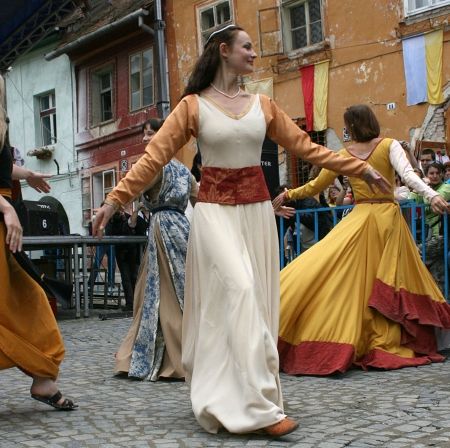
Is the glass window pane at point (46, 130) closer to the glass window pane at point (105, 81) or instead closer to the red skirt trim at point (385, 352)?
the glass window pane at point (105, 81)

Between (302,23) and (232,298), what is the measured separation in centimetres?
1486

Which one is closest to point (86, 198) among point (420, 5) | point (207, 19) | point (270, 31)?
point (207, 19)

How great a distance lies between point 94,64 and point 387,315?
64.1 feet

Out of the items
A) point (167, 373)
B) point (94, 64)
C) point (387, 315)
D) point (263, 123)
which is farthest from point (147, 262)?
point (94, 64)

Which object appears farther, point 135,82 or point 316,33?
point 135,82

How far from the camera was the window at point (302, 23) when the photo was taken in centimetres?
1752

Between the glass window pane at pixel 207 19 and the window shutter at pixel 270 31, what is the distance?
6.69 ft

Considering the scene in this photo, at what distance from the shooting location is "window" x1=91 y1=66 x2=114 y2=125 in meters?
24.1

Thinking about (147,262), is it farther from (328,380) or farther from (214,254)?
(214,254)

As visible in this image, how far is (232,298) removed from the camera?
3.81m

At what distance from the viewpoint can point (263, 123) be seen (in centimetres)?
412

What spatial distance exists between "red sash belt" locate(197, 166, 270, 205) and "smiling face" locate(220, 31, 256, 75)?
0.50m

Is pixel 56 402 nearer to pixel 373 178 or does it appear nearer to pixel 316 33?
pixel 373 178

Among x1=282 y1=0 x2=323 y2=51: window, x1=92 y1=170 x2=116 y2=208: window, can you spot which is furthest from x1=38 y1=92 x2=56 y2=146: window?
x1=282 y1=0 x2=323 y2=51: window
